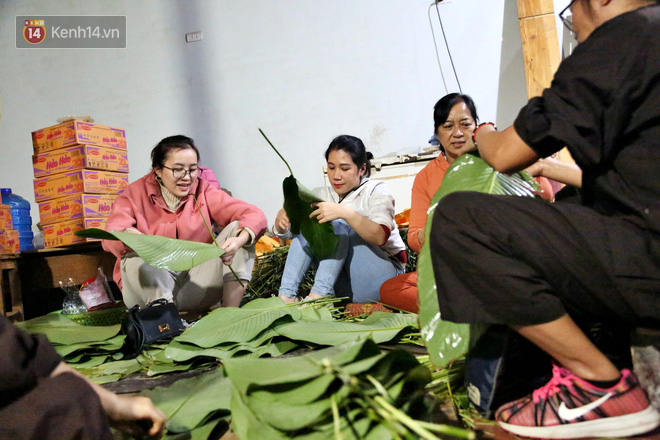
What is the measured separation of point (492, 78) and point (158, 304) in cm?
296

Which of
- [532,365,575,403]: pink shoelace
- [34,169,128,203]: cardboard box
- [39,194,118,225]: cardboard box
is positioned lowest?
[532,365,575,403]: pink shoelace

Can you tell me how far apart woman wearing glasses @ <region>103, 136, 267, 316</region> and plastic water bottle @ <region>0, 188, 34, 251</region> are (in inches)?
52.6

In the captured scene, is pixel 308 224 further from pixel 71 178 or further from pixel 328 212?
pixel 71 178

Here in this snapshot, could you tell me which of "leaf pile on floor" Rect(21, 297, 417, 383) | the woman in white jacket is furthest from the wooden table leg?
the woman in white jacket

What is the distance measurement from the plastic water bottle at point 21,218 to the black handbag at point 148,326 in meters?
1.97

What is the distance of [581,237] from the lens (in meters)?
0.77

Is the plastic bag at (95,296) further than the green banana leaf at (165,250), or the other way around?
the plastic bag at (95,296)

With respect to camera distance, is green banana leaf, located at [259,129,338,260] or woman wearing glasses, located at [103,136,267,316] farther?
woman wearing glasses, located at [103,136,267,316]

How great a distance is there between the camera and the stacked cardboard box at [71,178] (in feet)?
9.71

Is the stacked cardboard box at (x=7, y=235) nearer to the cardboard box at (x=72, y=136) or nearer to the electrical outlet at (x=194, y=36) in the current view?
the cardboard box at (x=72, y=136)

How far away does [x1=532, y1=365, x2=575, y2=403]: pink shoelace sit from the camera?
0.83 meters

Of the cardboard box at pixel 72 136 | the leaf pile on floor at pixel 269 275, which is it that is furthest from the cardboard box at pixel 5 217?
the leaf pile on floor at pixel 269 275

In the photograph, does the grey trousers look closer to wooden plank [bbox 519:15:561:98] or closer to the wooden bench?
the wooden bench

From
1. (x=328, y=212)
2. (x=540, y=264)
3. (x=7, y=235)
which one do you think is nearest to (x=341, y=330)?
(x=328, y=212)
